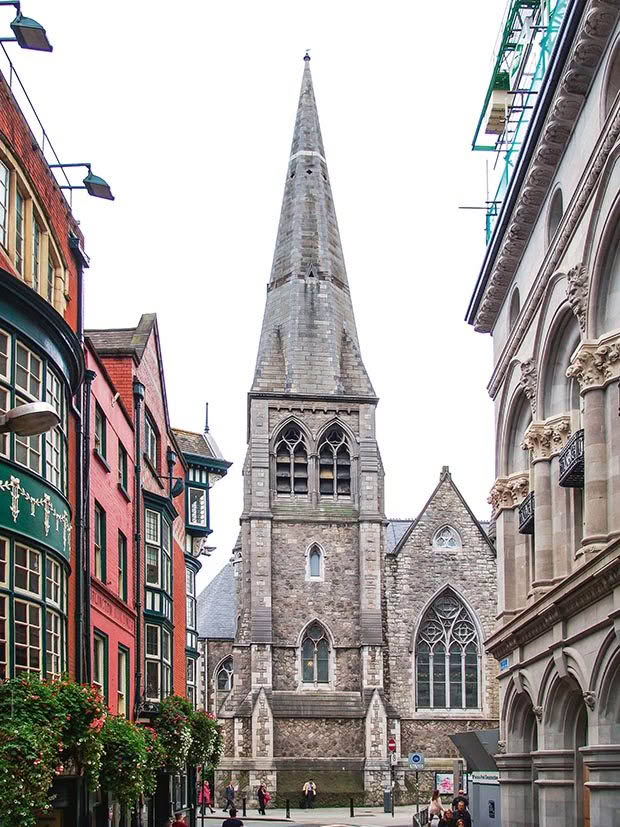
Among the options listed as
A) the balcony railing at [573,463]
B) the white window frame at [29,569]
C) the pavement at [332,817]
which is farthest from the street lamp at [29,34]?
the pavement at [332,817]

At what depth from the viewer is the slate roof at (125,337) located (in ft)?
109

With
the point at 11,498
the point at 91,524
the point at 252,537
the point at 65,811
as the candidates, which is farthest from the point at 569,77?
the point at 252,537

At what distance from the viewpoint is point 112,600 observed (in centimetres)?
2664

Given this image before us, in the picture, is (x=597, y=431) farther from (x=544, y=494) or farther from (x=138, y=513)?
(x=138, y=513)

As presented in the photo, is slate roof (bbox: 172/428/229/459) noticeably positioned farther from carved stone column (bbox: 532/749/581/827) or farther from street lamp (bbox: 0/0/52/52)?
street lamp (bbox: 0/0/52/52)

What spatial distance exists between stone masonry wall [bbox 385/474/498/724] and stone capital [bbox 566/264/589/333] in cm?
4391

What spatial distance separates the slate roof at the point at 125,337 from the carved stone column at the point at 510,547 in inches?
393

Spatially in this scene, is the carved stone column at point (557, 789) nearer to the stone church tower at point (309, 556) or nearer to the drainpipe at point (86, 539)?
the drainpipe at point (86, 539)

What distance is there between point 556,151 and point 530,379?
4.27 metres

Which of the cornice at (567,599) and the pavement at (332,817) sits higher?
the cornice at (567,599)

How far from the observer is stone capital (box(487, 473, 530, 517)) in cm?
2600

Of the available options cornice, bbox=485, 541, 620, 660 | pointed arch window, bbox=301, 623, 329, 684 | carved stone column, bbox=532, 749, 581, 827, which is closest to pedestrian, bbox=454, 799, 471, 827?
cornice, bbox=485, 541, 620, 660

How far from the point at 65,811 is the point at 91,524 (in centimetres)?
509

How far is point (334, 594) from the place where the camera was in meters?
61.7
